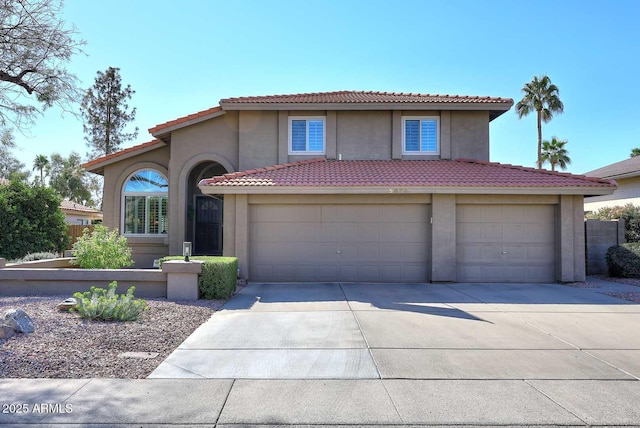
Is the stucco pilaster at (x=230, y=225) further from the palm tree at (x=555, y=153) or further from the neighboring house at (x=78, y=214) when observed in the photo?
the palm tree at (x=555, y=153)

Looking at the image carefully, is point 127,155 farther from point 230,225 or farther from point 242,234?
point 242,234

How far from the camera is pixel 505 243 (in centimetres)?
1276

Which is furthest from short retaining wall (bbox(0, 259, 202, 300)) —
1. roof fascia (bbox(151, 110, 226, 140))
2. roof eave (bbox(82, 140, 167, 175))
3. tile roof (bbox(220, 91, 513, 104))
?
tile roof (bbox(220, 91, 513, 104))

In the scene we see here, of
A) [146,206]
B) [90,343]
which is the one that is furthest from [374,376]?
[146,206]

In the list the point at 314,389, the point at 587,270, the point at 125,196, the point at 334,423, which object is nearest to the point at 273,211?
the point at 125,196

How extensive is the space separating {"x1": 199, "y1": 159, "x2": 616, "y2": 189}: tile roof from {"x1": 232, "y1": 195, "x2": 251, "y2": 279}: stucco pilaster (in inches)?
25.7

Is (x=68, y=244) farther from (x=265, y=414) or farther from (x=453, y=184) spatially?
(x=265, y=414)

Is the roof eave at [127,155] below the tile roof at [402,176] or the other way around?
the other way around

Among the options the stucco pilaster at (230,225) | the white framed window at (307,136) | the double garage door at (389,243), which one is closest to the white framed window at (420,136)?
the white framed window at (307,136)

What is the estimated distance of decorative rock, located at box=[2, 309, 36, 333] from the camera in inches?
249

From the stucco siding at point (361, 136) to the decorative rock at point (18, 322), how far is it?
10.6 metres

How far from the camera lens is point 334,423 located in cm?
393

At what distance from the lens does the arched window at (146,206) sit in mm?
16297

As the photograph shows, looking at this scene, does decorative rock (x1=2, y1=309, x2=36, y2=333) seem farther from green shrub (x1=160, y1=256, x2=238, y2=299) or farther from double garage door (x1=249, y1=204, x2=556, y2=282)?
double garage door (x1=249, y1=204, x2=556, y2=282)
